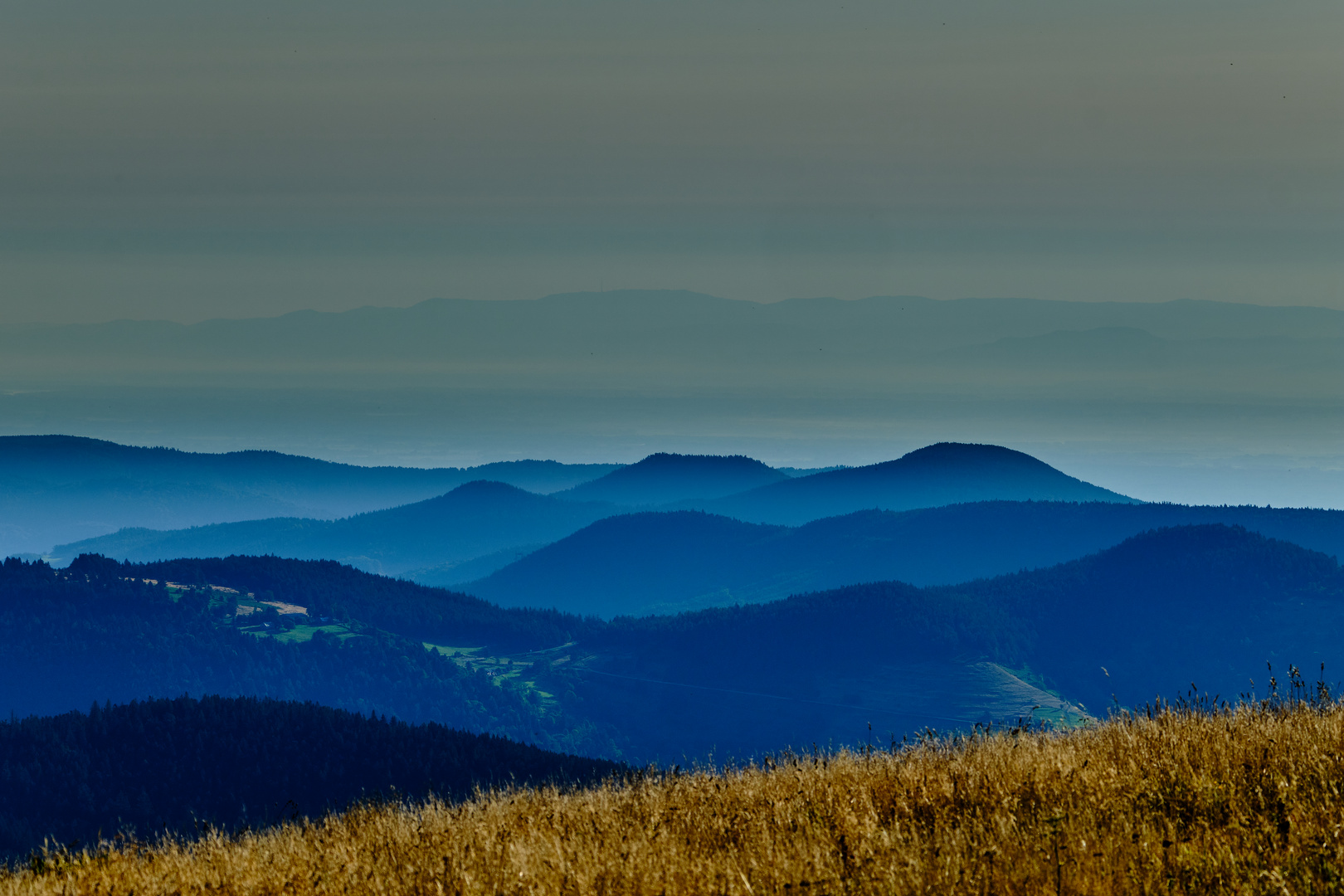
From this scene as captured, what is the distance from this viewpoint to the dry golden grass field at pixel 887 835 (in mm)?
8266

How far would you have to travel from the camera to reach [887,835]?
9.22m

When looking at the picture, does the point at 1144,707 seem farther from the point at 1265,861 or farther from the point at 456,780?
the point at 456,780

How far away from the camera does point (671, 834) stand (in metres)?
10.2

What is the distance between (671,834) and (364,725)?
20251 cm

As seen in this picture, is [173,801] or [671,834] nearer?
[671,834]

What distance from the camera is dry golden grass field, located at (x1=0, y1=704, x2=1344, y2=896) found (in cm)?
827

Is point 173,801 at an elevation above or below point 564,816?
below

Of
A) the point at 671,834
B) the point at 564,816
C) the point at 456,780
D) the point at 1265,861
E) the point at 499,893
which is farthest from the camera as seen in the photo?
the point at 456,780

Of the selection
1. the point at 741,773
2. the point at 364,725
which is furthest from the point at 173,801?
the point at 741,773

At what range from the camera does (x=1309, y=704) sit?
14.5 metres

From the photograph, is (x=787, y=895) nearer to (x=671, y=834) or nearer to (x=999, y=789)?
(x=671, y=834)

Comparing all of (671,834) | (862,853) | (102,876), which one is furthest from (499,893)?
(102,876)

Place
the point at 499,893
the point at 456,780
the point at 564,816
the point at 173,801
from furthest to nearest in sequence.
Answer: the point at 173,801 < the point at 456,780 < the point at 564,816 < the point at 499,893

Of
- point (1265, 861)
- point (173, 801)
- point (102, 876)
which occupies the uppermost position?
point (1265, 861)
